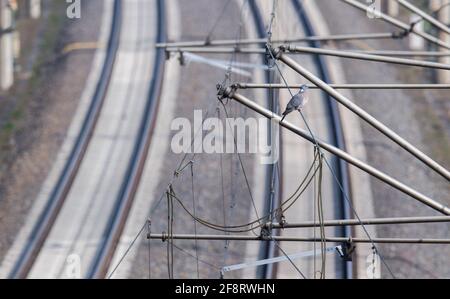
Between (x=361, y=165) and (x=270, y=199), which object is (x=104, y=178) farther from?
(x=361, y=165)

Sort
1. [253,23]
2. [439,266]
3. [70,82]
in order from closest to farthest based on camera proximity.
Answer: [439,266], [70,82], [253,23]

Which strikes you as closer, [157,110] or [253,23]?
[157,110]

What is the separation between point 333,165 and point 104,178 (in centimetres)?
631

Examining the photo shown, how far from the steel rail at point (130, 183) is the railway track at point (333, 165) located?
11.5ft

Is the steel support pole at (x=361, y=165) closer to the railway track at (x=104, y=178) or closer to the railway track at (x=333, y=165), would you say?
the railway track at (x=333, y=165)

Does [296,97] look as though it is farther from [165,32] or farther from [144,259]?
[165,32]

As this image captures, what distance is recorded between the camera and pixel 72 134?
28500mm

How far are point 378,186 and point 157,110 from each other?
822 cm

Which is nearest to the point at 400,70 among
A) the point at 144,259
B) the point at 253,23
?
the point at 253,23

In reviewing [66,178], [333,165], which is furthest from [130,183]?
[333,165]

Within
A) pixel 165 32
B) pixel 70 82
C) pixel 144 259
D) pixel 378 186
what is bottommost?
pixel 144 259

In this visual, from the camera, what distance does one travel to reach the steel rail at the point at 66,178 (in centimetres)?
2225

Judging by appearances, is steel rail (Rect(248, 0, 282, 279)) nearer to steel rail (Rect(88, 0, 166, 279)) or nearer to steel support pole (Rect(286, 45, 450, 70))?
steel support pole (Rect(286, 45, 450, 70))

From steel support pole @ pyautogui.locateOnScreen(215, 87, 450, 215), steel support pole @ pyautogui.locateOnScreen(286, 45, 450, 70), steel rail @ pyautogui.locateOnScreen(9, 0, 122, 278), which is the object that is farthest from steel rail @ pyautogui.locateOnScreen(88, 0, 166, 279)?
steel support pole @ pyautogui.locateOnScreen(215, 87, 450, 215)
